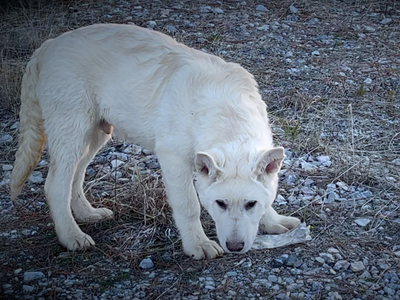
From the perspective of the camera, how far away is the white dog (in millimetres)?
4230

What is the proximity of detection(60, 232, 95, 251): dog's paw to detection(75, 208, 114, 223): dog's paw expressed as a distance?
1.29 feet

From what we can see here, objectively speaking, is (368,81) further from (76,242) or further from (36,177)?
(76,242)

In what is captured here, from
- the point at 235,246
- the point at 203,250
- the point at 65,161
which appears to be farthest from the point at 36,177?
the point at 235,246

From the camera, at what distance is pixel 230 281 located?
4402 millimetres

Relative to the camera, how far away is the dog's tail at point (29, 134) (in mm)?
5121

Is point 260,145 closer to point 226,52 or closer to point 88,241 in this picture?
point 88,241

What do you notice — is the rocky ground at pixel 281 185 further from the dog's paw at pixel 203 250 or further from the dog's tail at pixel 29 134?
the dog's tail at pixel 29 134

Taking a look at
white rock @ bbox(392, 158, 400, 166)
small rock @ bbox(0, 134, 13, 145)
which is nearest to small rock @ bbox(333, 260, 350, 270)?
white rock @ bbox(392, 158, 400, 166)

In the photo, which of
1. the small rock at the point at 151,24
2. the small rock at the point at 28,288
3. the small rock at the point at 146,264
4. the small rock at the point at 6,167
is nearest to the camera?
the small rock at the point at 28,288

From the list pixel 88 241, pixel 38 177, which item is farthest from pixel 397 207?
pixel 38 177

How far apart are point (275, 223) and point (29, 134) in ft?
7.12

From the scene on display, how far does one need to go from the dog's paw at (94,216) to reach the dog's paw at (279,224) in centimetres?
131

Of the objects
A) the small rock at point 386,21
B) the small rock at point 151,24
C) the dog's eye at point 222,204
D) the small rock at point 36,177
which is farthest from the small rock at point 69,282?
the small rock at point 386,21

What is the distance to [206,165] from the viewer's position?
4.20m
